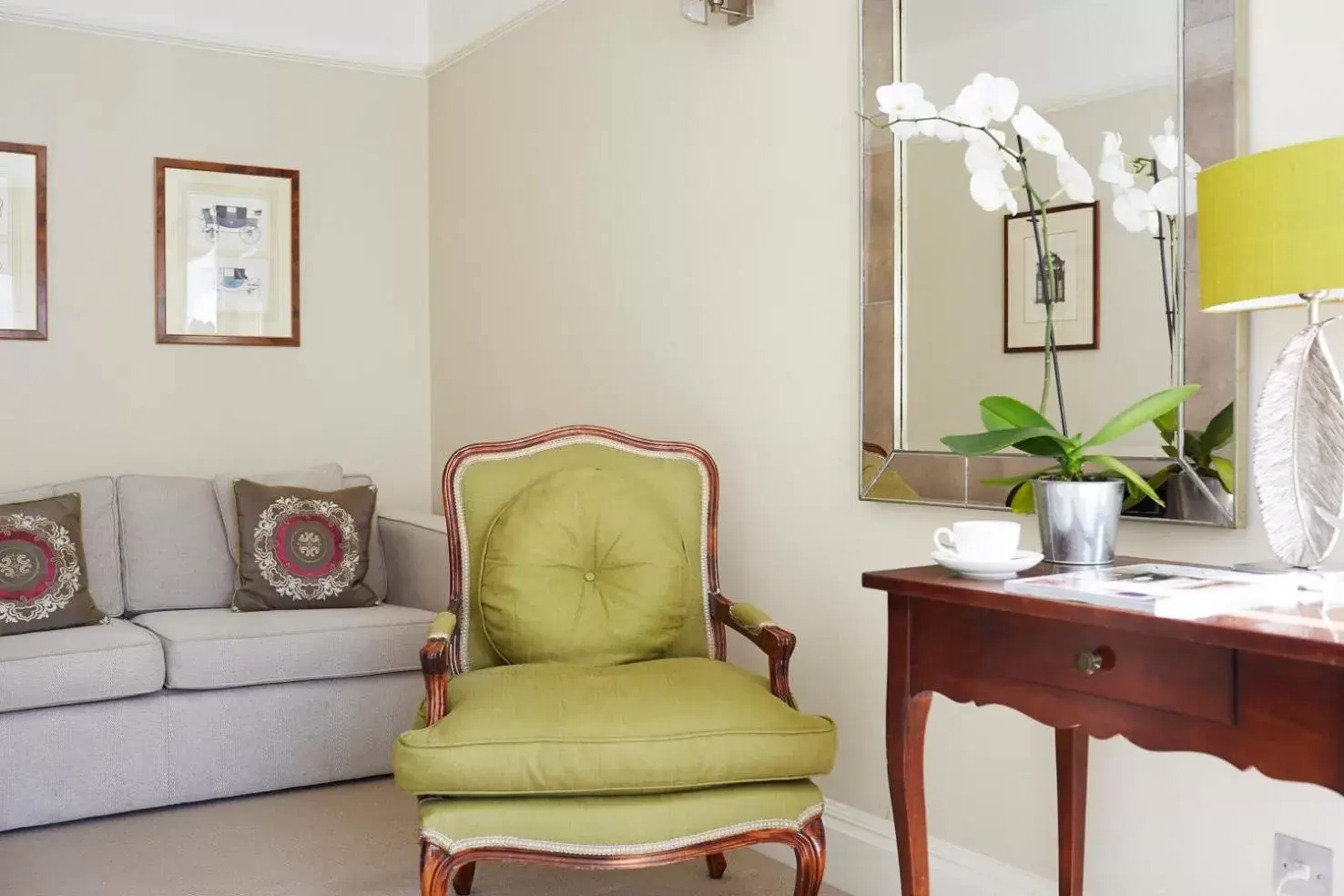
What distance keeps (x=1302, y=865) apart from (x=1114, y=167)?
113cm

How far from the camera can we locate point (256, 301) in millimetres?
4453

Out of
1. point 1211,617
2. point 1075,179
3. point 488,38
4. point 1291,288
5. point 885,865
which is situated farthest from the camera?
point 488,38

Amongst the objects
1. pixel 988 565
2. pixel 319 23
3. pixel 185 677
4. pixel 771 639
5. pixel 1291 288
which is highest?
pixel 319 23

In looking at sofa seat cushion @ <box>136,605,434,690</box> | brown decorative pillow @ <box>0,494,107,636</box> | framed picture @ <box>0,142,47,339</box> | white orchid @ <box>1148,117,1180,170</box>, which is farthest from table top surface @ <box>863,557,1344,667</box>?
framed picture @ <box>0,142,47,339</box>

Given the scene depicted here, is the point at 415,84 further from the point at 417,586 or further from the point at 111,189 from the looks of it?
the point at 417,586

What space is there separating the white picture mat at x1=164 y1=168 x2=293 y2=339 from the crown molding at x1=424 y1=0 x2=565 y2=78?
69cm

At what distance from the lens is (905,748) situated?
1.79m

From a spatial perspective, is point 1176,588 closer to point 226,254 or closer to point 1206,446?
point 1206,446

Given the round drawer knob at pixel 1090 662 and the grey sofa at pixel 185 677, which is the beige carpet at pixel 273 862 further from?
the round drawer knob at pixel 1090 662

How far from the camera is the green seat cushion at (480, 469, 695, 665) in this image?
263 cm

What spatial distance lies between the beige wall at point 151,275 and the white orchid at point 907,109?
2.61 metres

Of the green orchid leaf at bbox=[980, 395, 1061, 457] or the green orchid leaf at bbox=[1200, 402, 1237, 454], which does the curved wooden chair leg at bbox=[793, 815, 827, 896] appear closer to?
the green orchid leaf at bbox=[980, 395, 1061, 457]

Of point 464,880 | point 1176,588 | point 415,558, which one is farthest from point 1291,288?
point 415,558

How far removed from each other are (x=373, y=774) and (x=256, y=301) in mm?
1815
